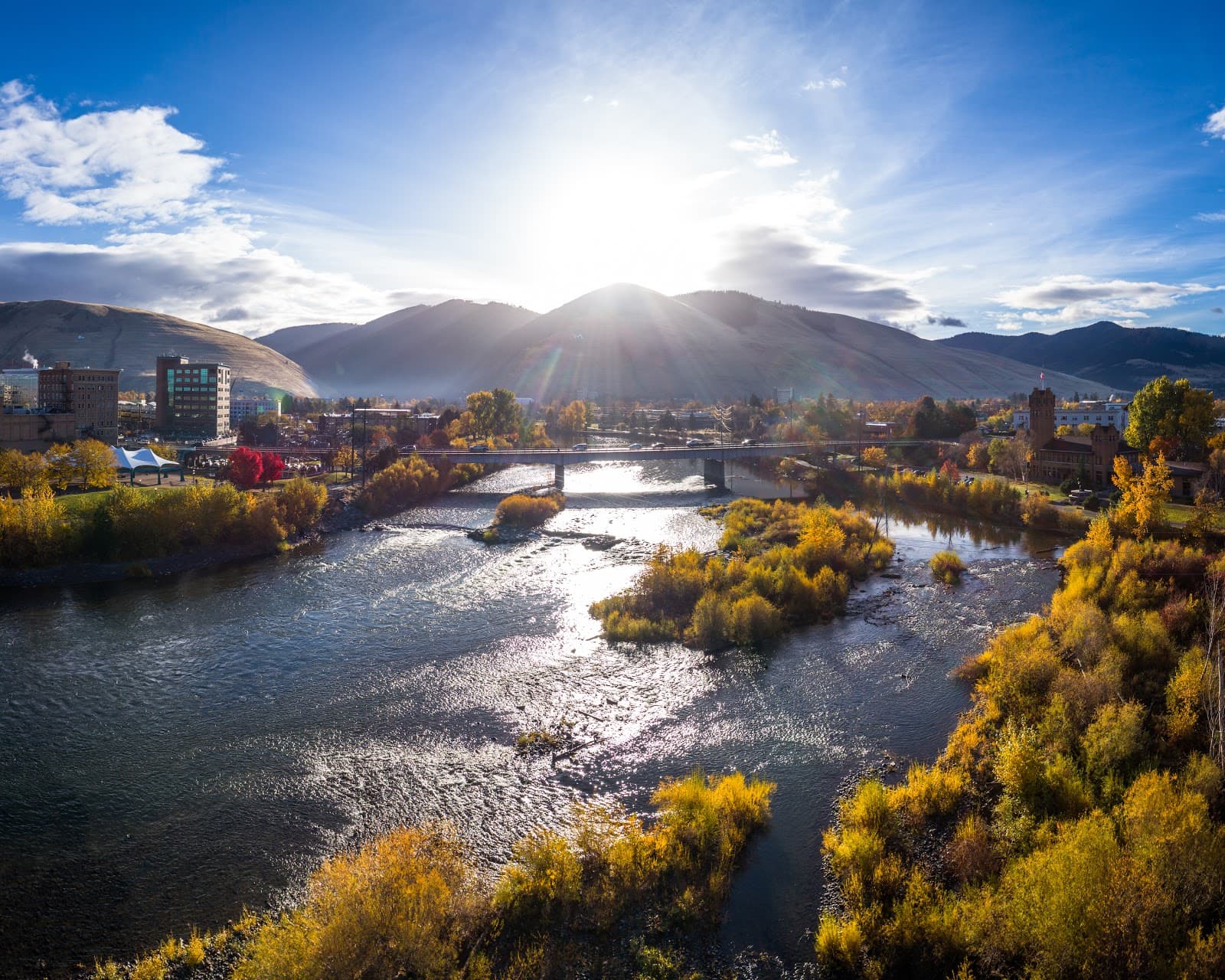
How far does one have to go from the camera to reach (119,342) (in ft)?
545

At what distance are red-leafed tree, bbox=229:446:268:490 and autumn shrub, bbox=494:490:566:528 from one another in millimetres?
15820

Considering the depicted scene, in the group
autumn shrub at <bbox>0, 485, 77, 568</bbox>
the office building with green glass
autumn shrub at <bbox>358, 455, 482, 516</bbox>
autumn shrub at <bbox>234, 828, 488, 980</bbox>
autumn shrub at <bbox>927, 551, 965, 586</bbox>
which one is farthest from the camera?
the office building with green glass

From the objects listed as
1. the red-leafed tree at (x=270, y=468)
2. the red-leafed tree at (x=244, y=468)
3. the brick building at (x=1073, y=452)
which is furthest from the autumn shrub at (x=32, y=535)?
the brick building at (x=1073, y=452)

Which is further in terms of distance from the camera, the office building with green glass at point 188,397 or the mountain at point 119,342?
the mountain at point 119,342

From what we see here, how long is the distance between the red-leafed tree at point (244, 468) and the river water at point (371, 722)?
14758 mm

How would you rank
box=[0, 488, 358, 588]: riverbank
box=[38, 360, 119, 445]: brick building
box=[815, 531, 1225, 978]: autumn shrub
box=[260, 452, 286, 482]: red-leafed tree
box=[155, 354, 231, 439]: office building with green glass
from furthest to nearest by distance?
box=[155, 354, 231, 439]: office building with green glass < box=[38, 360, 119, 445]: brick building < box=[260, 452, 286, 482]: red-leafed tree < box=[0, 488, 358, 588]: riverbank < box=[815, 531, 1225, 978]: autumn shrub

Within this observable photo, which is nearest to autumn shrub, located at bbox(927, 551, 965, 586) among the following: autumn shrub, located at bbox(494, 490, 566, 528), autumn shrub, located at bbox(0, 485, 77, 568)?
autumn shrub, located at bbox(494, 490, 566, 528)

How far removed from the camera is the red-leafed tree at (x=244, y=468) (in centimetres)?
4569

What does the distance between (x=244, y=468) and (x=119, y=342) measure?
155 m

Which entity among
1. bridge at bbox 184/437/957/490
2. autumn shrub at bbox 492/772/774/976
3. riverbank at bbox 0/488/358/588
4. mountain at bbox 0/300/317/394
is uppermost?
mountain at bbox 0/300/317/394

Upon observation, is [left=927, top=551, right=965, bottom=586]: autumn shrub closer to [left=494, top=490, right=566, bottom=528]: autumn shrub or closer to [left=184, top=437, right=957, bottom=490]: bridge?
[left=494, top=490, right=566, bottom=528]: autumn shrub

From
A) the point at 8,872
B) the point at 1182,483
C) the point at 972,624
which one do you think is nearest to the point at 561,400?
the point at 1182,483

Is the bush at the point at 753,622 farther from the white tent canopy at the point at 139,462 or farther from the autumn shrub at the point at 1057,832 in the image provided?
the white tent canopy at the point at 139,462

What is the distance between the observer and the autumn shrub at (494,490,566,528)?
46.2m
